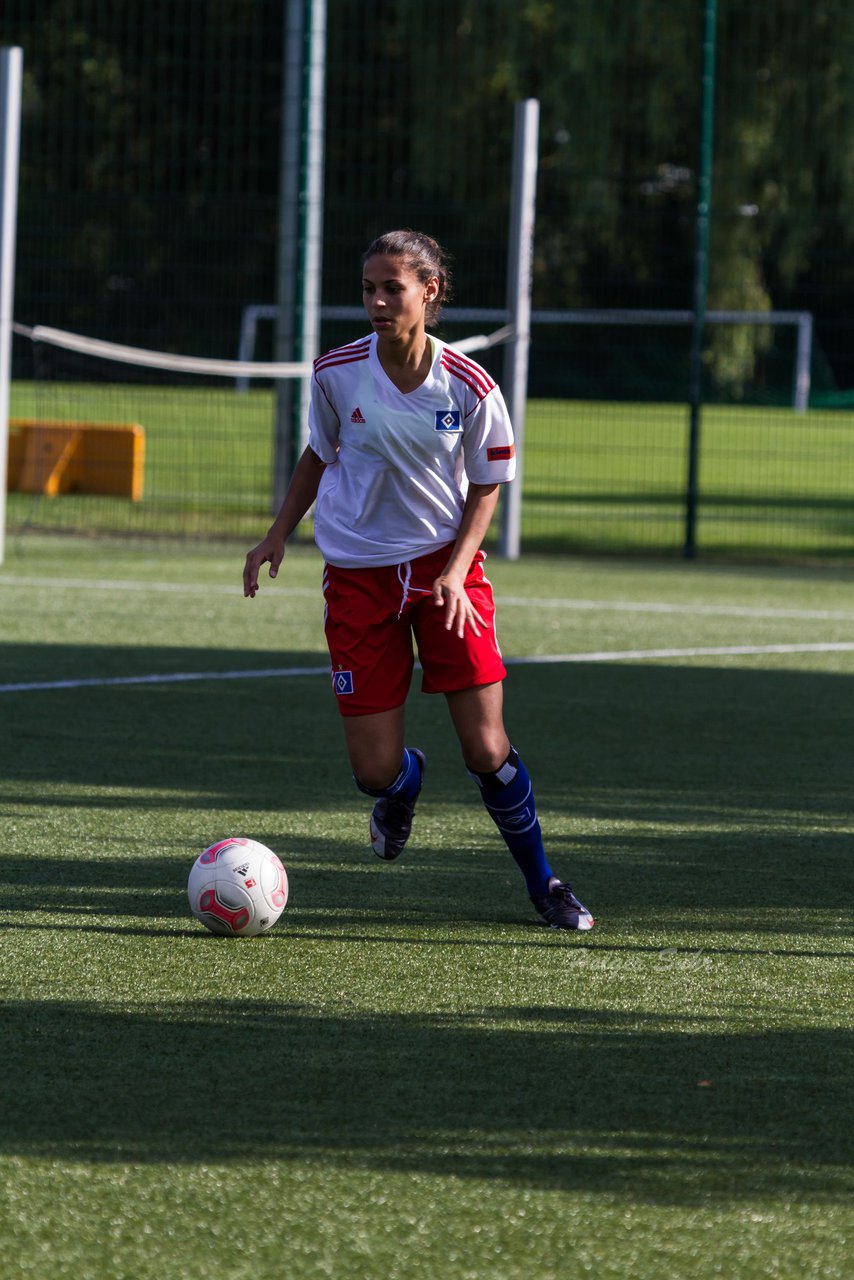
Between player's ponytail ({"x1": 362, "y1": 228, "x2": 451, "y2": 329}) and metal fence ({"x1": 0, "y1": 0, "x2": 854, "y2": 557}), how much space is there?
11300 millimetres

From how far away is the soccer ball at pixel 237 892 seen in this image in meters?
4.86

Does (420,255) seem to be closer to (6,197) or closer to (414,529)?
(414,529)

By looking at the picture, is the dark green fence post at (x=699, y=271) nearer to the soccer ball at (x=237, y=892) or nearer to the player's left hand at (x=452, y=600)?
the player's left hand at (x=452, y=600)

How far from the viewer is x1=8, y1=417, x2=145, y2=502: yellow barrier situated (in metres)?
18.3

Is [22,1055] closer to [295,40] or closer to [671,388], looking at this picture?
[295,40]

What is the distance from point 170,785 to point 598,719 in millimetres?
2323

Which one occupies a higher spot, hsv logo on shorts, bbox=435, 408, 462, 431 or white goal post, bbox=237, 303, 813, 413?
white goal post, bbox=237, 303, 813, 413

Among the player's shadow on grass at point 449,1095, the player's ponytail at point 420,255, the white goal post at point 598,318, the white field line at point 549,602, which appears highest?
the white goal post at point 598,318

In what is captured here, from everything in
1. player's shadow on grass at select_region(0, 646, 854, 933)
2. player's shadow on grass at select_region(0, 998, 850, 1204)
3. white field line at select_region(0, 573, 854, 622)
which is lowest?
player's shadow on grass at select_region(0, 998, 850, 1204)

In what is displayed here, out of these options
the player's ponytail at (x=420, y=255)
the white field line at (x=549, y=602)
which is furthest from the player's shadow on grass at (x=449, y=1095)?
the white field line at (x=549, y=602)

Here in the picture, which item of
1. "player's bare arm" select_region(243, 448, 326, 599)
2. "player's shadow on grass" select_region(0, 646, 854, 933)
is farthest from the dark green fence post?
"player's bare arm" select_region(243, 448, 326, 599)

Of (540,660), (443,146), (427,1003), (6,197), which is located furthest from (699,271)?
(427,1003)

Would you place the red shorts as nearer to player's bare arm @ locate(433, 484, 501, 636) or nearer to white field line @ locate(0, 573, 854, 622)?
player's bare arm @ locate(433, 484, 501, 636)

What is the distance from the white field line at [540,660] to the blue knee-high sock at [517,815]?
4.13 m
